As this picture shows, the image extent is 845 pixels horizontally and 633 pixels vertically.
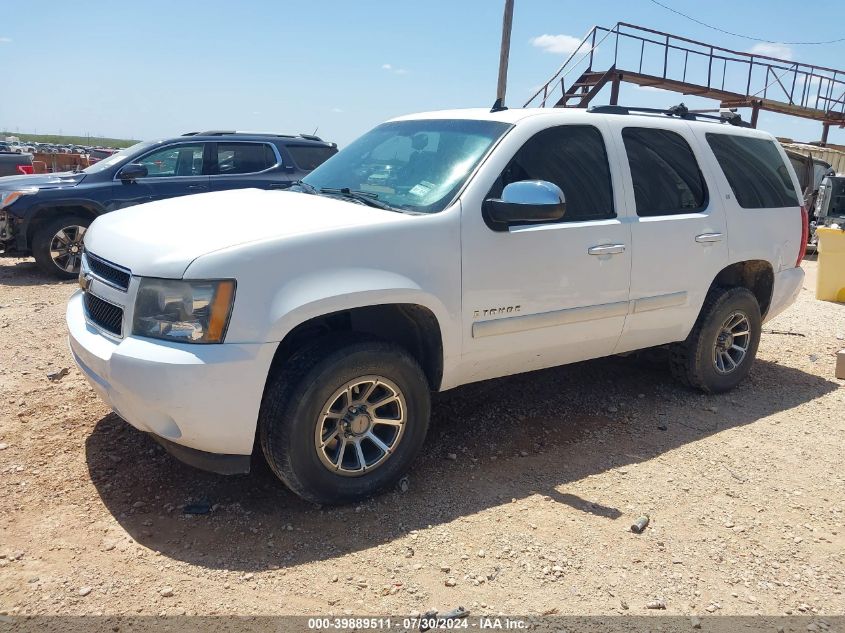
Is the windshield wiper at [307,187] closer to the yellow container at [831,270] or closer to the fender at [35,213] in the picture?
the fender at [35,213]

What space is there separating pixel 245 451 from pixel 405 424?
0.82 meters

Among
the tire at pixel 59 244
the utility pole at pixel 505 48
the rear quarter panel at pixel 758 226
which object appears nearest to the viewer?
the rear quarter panel at pixel 758 226

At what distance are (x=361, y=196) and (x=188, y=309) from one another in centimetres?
131

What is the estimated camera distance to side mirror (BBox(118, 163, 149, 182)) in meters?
8.59

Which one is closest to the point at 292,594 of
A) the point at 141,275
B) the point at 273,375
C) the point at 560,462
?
the point at 273,375

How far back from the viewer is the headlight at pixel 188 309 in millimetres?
2932

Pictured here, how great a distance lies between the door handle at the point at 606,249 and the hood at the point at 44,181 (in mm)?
6983

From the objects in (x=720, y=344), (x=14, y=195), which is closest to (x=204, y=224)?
(x=720, y=344)

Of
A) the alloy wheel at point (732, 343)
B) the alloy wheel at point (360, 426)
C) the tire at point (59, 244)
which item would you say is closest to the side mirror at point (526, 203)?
the alloy wheel at point (360, 426)

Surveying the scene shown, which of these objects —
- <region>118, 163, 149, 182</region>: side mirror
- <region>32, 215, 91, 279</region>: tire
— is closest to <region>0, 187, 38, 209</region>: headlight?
<region>32, 215, 91, 279</region>: tire

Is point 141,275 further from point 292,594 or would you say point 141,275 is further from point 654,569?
point 654,569

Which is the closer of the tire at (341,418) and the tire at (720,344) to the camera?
the tire at (341,418)

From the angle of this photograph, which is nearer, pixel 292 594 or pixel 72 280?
pixel 292 594

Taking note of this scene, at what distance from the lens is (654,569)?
3094 mm
